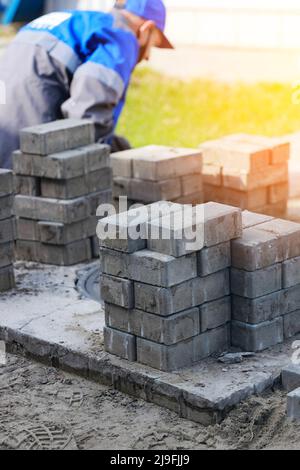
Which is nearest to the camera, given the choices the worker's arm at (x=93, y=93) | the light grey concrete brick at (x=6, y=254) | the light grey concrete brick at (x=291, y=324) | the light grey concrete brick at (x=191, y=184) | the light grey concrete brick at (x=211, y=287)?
the light grey concrete brick at (x=211, y=287)

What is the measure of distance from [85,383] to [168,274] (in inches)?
35.9

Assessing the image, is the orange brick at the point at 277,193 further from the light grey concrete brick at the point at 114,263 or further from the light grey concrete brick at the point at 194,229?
the light grey concrete brick at the point at 114,263

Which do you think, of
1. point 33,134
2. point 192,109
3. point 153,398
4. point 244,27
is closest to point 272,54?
point 244,27

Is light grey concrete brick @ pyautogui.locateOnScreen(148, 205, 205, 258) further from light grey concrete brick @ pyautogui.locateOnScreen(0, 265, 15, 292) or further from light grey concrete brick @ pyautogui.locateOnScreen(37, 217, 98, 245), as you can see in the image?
light grey concrete brick @ pyautogui.locateOnScreen(37, 217, 98, 245)

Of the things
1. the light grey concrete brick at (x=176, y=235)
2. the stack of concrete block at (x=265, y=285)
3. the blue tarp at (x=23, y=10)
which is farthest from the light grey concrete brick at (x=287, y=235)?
the blue tarp at (x=23, y=10)

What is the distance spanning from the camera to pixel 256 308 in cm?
560

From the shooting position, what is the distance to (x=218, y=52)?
1352 cm

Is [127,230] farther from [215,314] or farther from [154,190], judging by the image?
[154,190]

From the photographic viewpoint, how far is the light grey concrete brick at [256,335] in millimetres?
5637

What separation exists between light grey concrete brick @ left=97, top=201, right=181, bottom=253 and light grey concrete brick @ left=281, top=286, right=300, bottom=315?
0.88 metres

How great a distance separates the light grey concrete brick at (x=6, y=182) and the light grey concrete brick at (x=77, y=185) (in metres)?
0.63

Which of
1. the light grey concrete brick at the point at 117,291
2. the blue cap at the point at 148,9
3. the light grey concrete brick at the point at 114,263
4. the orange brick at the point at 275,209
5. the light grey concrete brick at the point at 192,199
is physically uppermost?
the blue cap at the point at 148,9
